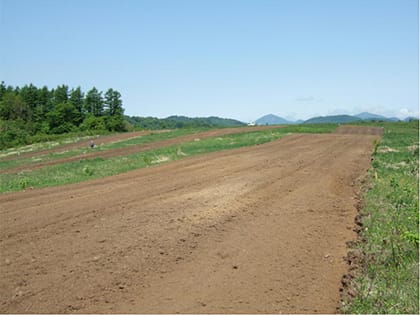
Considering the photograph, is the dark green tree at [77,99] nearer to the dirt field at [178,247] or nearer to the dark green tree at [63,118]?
the dark green tree at [63,118]

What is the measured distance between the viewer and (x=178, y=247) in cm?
767

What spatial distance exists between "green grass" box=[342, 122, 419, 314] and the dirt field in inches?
15.8

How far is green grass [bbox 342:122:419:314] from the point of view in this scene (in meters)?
5.55

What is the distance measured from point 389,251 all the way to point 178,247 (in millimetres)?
3906

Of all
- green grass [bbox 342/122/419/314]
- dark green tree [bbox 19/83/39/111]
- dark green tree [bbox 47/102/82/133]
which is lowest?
green grass [bbox 342/122/419/314]

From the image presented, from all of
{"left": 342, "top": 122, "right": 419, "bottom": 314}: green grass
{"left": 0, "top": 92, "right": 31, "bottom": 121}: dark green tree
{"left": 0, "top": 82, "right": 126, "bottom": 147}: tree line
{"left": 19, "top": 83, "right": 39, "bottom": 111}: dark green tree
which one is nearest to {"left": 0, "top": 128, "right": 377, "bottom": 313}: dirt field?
{"left": 342, "top": 122, "right": 419, "bottom": 314}: green grass

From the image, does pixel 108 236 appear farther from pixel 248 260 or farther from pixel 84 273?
pixel 248 260

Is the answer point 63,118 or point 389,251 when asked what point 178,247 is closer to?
point 389,251

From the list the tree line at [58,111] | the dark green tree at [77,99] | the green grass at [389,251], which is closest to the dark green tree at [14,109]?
the tree line at [58,111]

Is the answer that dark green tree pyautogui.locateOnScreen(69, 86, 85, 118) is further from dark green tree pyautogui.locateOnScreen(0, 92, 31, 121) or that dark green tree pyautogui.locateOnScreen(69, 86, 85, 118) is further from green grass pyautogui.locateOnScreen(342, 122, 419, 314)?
green grass pyautogui.locateOnScreen(342, 122, 419, 314)

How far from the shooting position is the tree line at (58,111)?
3263 inches

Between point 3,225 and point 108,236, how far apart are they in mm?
2915

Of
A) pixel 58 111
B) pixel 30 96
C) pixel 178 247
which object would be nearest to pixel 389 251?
pixel 178 247

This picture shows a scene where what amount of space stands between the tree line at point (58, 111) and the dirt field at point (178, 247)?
69257 millimetres
